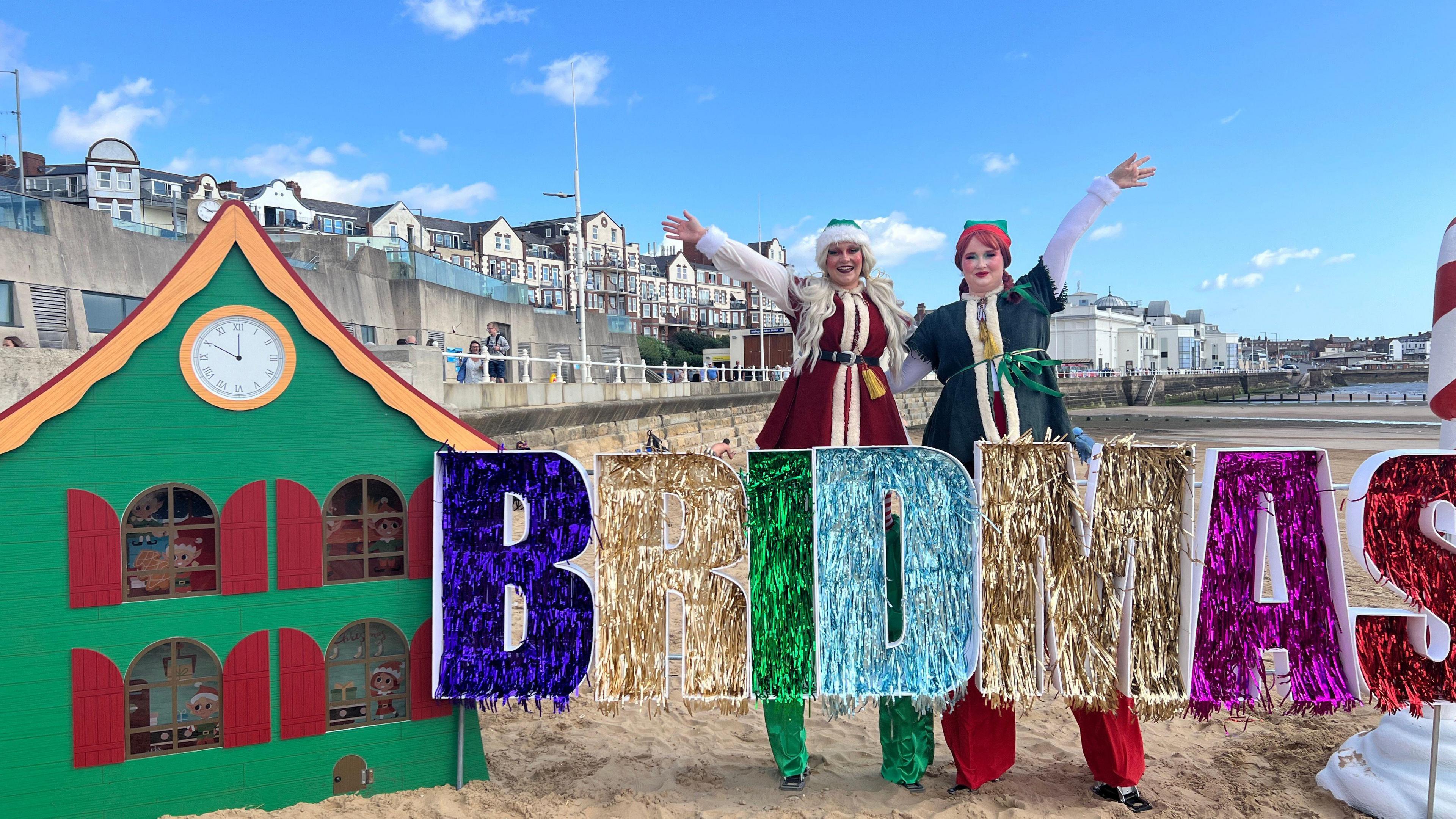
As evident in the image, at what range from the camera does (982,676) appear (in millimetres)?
3854

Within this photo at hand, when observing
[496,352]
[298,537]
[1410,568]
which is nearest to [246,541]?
[298,537]

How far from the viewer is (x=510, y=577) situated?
395 centimetres

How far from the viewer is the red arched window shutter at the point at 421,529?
3934 mm

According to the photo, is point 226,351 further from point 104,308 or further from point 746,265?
point 104,308

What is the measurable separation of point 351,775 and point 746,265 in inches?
130

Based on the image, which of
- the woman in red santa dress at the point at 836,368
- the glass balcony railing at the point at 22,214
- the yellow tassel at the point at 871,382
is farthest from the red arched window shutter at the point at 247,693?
the glass balcony railing at the point at 22,214

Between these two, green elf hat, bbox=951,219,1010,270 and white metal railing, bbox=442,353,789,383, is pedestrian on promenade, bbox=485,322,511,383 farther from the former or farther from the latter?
green elf hat, bbox=951,219,1010,270

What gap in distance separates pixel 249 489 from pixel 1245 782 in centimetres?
517

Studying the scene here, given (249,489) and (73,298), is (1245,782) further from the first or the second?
(73,298)

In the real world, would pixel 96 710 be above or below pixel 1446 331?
below

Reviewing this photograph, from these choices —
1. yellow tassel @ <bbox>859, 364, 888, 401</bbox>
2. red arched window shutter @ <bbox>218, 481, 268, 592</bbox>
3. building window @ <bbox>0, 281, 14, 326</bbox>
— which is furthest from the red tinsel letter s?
building window @ <bbox>0, 281, 14, 326</bbox>

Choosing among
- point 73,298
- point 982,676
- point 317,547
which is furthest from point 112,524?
point 73,298

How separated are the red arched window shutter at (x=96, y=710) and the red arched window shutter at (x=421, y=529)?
1.23 metres

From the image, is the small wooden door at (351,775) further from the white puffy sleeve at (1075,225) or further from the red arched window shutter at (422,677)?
the white puffy sleeve at (1075,225)
